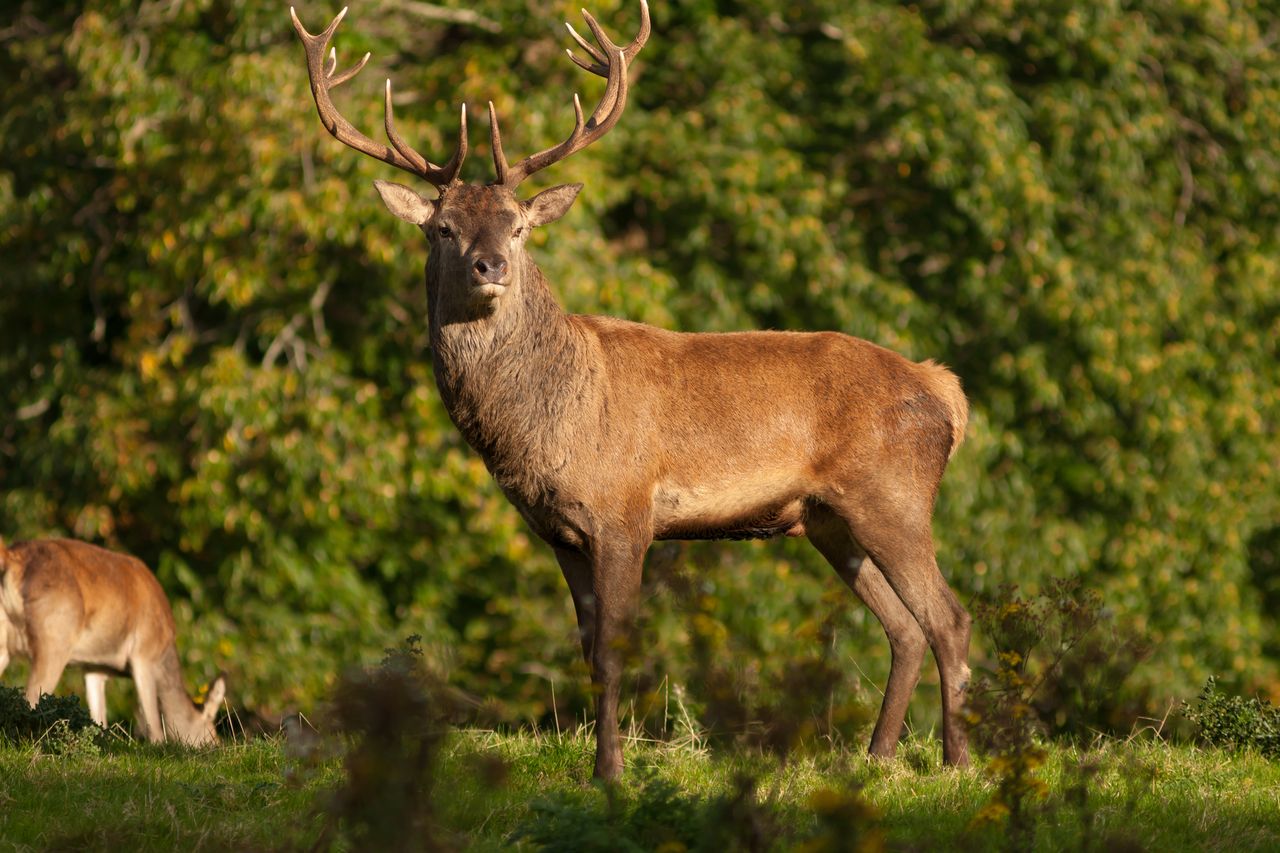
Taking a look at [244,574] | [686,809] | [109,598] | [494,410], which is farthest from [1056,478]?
[686,809]

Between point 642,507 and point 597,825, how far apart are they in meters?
2.23

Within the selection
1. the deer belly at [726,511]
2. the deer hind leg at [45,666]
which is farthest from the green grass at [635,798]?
the deer hind leg at [45,666]

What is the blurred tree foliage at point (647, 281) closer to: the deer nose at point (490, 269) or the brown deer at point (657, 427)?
the brown deer at point (657, 427)

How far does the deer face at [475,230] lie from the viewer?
5848 mm

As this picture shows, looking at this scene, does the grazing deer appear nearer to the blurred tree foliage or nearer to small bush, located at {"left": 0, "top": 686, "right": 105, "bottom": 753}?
the blurred tree foliage

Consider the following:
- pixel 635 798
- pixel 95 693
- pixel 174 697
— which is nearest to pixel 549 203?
pixel 635 798

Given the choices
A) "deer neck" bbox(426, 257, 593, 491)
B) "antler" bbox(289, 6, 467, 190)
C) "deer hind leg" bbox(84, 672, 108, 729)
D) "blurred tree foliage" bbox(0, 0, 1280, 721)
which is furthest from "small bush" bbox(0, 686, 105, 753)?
"blurred tree foliage" bbox(0, 0, 1280, 721)

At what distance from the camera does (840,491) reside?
630cm

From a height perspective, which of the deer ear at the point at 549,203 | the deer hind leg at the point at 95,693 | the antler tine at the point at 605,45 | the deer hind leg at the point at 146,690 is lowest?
the deer hind leg at the point at 95,693

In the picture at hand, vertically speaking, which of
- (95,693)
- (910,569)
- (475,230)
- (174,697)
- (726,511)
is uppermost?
(475,230)

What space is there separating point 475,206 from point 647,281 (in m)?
5.71

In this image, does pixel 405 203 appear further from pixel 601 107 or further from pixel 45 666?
pixel 45 666

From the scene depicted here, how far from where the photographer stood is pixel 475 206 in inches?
239

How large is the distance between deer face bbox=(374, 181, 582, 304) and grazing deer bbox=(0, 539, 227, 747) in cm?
314
